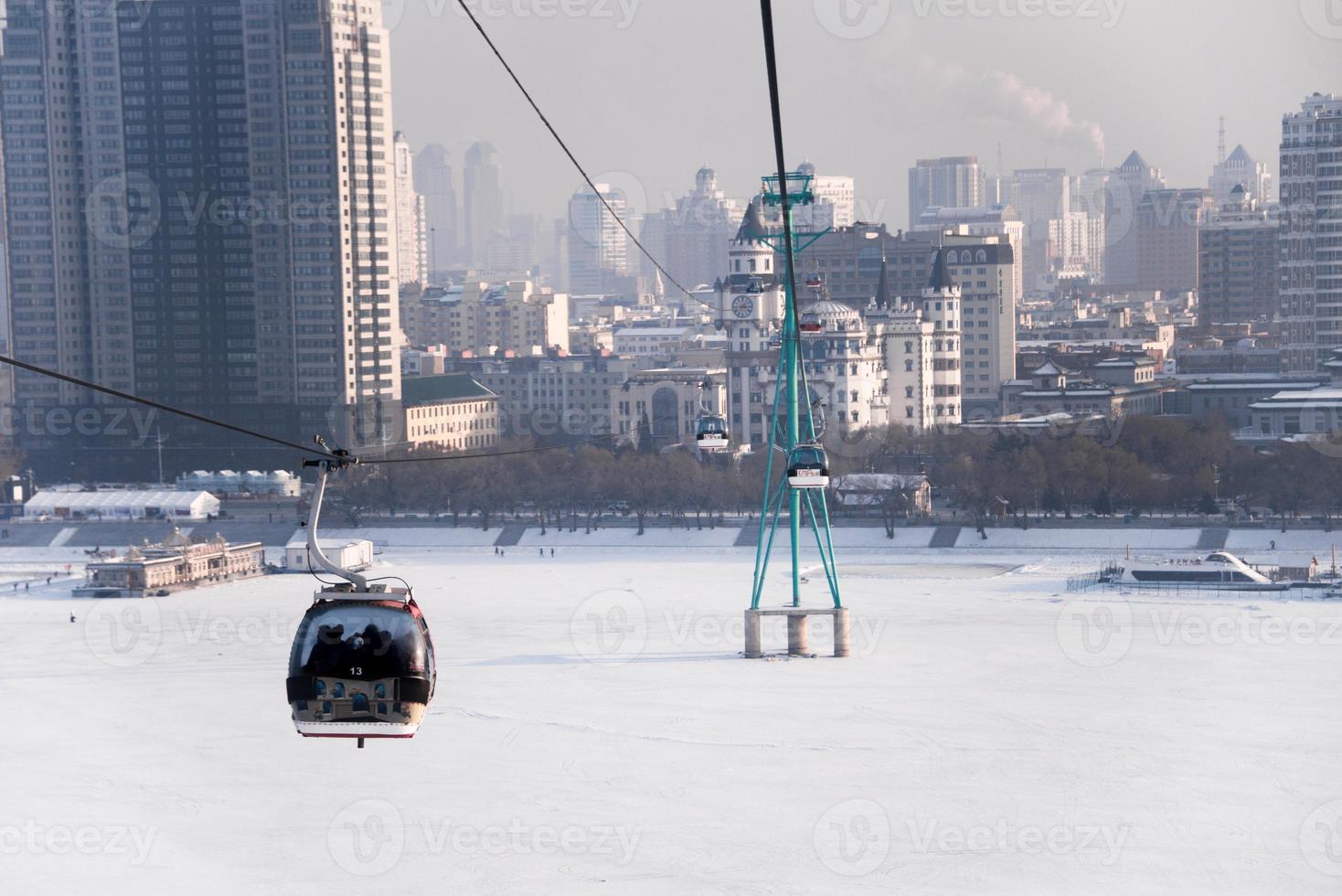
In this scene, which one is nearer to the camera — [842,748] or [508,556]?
[842,748]

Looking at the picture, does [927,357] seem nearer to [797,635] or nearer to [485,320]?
[797,635]

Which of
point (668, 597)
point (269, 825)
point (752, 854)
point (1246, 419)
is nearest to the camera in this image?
point (752, 854)

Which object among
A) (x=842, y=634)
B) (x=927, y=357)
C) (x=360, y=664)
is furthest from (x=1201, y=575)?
(x=360, y=664)

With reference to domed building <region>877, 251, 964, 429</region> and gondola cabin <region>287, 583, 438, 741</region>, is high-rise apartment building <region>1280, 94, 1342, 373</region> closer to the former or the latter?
domed building <region>877, 251, 964, 429</region>

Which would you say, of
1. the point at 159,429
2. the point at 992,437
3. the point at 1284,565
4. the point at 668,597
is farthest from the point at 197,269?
the point at 1284,565

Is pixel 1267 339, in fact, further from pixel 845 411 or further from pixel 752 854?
pixel 752 854

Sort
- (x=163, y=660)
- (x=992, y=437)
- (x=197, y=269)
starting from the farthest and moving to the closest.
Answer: (x=197, y=269) → (x=992, y=437) → (x=163, y=660)

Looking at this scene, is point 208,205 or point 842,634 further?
point 208,205

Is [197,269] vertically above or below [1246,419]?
above
